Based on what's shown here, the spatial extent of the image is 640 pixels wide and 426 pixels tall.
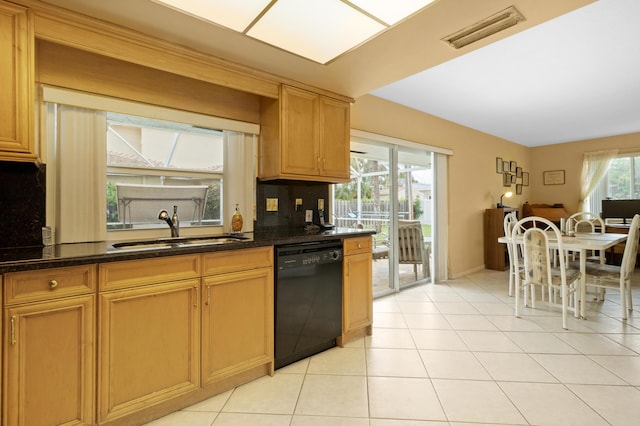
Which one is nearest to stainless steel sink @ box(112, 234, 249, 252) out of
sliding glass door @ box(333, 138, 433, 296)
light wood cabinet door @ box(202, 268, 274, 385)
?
light wood cabinet door @ box(202, 268, 274, 385)

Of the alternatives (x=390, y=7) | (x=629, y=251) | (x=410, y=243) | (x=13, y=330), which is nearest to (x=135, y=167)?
(x=13, y=330)

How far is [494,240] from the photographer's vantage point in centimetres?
544

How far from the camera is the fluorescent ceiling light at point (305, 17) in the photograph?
1.63m

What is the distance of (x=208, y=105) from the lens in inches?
95.8

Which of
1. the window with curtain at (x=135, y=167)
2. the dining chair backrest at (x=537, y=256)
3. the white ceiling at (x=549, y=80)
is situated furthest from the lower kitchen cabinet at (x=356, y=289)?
→ the white ceiling at (x=549, y=80)

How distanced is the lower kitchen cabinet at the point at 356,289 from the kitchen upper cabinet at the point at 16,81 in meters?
2.06

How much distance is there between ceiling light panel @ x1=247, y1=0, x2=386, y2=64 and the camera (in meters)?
1.67

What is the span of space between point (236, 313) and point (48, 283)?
3.10 feet

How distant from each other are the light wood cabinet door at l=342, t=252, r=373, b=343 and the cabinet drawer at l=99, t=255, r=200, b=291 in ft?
4.12

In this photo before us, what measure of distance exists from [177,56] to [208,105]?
0.46 m

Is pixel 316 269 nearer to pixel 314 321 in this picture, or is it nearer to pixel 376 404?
pixel 314 321

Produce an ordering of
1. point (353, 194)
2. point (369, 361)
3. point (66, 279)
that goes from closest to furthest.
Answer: point (66, 279)
point (369, 361)
point (353, 194)

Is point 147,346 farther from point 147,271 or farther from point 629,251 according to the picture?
point 629,251

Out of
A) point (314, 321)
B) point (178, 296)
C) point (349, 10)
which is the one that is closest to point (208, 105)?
point (349, 10)
